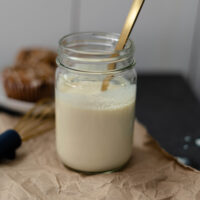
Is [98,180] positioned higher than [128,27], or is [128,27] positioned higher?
[128,27]

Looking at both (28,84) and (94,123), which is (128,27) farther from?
(28,84)

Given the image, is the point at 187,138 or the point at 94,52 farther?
the point at 187,138

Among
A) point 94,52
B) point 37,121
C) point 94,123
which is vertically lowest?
point 37,121

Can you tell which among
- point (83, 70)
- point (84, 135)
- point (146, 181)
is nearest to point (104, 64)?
point (83, 70)

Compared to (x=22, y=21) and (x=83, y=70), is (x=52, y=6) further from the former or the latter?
(x=83, y=70)

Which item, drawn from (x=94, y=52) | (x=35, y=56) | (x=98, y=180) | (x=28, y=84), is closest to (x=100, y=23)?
(x=35, y=56)
